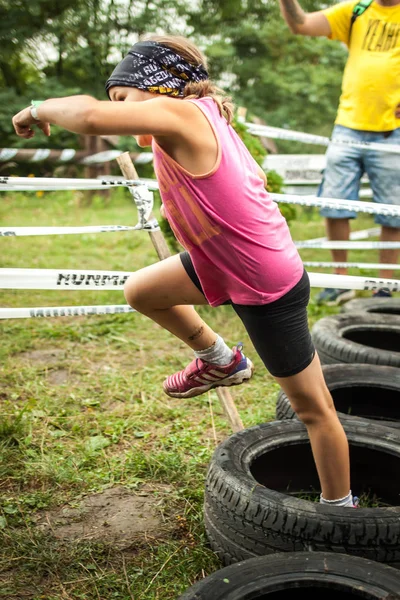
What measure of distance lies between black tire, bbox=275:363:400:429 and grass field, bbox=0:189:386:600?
506 mm

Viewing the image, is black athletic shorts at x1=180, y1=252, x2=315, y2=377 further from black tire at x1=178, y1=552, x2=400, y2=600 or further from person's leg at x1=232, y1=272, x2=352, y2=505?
black tire at x1=178, y1=552, x2=400, y2=600

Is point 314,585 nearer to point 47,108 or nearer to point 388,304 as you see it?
point 47,108

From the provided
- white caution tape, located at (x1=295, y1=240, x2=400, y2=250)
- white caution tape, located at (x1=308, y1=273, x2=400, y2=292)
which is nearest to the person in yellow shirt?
white caution tape, located at (x1=295, y1=240, x2=400, y2=250)

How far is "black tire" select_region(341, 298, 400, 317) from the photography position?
16.6 ft

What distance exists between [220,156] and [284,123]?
1347cm

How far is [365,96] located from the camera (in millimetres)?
5605

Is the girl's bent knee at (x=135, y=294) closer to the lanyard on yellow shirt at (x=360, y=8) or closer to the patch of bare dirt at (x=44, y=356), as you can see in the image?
the patch of bare dirt at (x=44, y=356)

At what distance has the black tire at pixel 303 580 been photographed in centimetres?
196

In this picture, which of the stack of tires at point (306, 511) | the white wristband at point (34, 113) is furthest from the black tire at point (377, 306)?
the white wristband at point (34, 113)

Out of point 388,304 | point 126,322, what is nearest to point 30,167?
point 126,322

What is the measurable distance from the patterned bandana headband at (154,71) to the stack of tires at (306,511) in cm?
135

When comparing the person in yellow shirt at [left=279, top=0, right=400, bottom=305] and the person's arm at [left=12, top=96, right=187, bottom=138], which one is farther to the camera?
the person in yellow shirt at [left=279, top=0, right=400, bottom=305]

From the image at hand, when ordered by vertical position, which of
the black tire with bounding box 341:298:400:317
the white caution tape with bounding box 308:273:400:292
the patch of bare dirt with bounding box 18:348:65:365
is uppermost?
the white caution tape with bounding box 308:273:400:292

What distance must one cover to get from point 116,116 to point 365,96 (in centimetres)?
400
